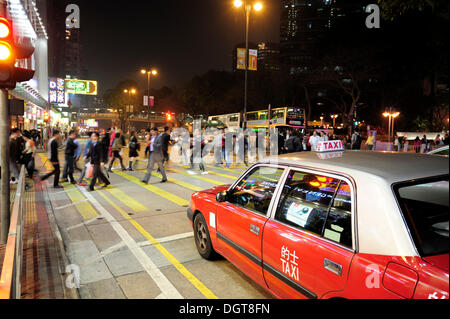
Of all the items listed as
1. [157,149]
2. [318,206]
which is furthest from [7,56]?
[157,149]

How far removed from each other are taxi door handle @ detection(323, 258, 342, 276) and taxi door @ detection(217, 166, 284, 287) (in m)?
0.81

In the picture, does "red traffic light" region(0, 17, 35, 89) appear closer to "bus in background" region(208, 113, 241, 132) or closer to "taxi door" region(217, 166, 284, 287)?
"taxi door" region(217, 166, 284, 287)

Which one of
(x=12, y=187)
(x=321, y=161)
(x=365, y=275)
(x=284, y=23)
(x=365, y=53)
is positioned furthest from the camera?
(x=284, y=23)

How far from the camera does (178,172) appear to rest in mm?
13086

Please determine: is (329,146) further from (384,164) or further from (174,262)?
(174,262)

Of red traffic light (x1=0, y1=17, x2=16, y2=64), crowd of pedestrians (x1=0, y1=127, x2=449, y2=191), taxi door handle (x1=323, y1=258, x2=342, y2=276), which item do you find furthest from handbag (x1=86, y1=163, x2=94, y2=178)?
taxi door handle (x1=323, y1=258, x2=342, y2=276)

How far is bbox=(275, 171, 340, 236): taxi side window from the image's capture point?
266cm

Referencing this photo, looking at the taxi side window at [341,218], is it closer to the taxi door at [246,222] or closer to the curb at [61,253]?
the taxi door at [246,222]

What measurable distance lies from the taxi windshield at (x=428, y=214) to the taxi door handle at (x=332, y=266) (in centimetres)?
53

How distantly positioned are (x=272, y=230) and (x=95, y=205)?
228 inches
